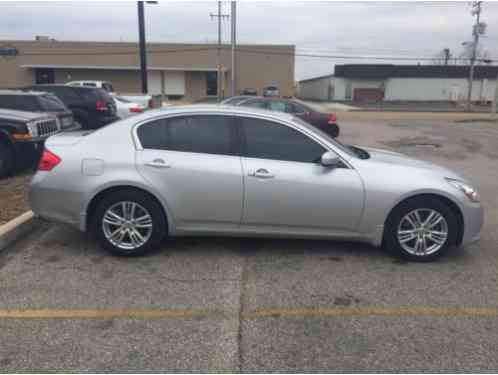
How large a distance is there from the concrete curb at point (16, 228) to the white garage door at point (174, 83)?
4771 cm

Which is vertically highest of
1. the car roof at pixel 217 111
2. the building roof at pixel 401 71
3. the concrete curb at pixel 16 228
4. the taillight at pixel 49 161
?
the building roof at pixel 401 71

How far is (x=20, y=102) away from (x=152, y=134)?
6137 millimetres

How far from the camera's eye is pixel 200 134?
4594 mm

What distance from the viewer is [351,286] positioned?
4027mm

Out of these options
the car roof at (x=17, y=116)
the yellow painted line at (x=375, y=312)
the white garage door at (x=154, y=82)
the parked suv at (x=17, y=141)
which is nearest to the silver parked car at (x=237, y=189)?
the yellow painted line at (x=375, y=312)

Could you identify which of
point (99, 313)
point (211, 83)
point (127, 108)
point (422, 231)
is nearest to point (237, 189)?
point (99, 313)

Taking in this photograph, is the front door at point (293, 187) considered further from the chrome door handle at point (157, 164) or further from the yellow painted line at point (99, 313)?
the yellow painted line at point (99, 313)

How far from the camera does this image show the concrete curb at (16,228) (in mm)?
4763

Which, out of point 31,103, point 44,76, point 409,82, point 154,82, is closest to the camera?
point 31,103

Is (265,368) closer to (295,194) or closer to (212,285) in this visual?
(212,285)

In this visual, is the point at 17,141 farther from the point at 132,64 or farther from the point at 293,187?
the point at 132,64

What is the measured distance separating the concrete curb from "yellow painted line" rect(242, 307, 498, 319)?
9.55 ft

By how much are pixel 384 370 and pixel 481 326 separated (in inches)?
41.4

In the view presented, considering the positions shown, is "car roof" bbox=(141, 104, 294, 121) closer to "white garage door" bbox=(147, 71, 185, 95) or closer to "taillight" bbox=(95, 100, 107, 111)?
"taillight" bbox=(95, 100, 107, 111)
